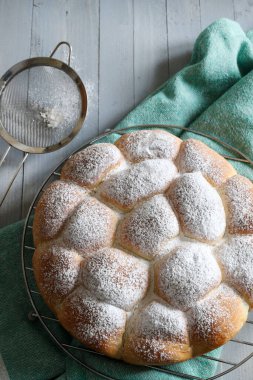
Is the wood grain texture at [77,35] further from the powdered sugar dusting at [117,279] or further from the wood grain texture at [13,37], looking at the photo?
the powdered sugar dusting at [117,279]

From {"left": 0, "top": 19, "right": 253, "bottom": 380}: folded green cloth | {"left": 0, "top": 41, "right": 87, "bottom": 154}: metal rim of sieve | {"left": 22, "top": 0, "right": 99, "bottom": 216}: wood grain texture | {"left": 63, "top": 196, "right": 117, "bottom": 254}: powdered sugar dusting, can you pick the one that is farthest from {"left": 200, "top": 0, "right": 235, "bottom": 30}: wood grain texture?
{"left": 63, "top": 196, "right": 117, "bottom": 254}: powdered sugar dusting

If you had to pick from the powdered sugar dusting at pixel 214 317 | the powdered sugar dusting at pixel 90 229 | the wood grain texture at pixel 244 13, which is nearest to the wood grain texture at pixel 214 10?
the wood grain texture at pixel 244 13

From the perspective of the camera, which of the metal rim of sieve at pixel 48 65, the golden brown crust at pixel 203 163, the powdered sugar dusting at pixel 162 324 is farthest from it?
the metal rim of sieve at pixel 48 65

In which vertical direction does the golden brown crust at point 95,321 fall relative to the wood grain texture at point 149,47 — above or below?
below

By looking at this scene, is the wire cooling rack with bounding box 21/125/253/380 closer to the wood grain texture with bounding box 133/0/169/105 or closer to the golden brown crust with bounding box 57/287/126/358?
the golden brown crust with bounding box 57/287/126/358

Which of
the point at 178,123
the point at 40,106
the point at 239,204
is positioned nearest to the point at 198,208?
the point at 239,204

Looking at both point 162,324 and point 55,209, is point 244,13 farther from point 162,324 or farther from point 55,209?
point 162,324
